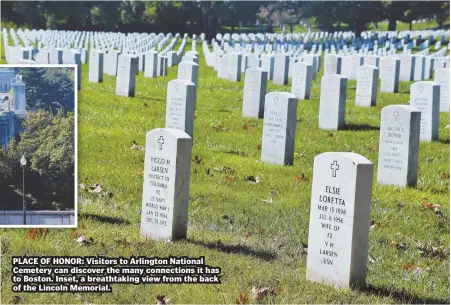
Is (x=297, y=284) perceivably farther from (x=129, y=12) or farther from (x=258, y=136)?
(x=129, y=12)

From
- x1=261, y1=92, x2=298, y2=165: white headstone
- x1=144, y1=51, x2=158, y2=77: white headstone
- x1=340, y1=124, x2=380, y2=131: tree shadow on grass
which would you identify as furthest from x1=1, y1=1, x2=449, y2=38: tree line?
x1=261, y1=92, x2=298, y2=165: white headstone

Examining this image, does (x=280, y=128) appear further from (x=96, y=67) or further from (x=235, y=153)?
(x=96, y=67)

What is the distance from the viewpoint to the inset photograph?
27.7ft

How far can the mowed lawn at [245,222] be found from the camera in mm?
7891

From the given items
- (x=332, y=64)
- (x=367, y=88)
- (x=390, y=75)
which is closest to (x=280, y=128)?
(x=367, y=88)

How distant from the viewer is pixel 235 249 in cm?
906

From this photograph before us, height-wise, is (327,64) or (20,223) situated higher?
(327,64)

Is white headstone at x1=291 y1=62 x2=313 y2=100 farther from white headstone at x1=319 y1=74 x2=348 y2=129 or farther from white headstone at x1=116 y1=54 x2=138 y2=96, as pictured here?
white headstone at x1=319 y1=74 x2=348 y2=129

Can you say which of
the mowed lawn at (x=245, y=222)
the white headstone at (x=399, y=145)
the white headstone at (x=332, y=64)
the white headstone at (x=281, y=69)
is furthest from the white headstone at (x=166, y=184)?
the white headstone at (x=332, y=64)

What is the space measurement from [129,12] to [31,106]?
63134 millimetres

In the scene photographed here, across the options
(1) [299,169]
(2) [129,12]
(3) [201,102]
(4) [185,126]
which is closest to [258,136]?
(4) [185,126]

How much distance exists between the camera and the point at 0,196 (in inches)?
333

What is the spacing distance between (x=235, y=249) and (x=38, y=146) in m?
2.15

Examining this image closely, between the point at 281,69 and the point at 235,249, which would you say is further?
the point at 281,69
